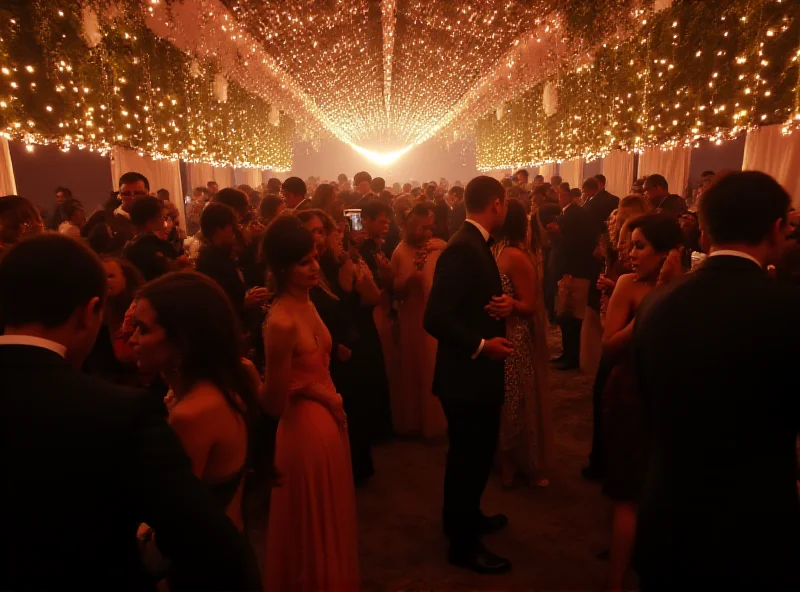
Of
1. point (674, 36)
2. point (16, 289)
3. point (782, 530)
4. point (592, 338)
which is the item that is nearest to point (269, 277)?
point (16, 289)

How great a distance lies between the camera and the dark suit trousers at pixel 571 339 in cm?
712

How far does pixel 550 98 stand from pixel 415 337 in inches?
436

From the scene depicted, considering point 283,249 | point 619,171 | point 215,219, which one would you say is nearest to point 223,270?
point 215,219

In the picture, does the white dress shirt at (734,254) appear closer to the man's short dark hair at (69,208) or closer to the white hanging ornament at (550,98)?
the man's short dark hair at (69,208)

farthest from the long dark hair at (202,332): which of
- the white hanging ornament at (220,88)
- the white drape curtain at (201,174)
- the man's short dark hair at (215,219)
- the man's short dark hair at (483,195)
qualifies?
the white drape curtain at (201,174)

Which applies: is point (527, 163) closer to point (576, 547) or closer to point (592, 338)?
point (592, 338)

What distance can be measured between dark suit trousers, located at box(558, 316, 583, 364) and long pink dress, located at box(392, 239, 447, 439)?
2.57 meters

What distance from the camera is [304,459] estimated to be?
256 cm

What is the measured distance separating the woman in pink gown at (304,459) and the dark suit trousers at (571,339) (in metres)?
5.04

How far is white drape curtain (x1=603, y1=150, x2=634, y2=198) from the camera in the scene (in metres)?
11.8

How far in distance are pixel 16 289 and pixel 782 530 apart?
207 cm

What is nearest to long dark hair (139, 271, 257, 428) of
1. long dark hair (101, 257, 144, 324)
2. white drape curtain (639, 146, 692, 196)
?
long dark hair (101, 257, 144, 324)

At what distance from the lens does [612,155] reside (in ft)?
40.7

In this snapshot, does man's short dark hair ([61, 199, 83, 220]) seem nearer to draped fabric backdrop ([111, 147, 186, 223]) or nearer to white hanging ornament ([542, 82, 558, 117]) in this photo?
draped fabric backdrop ([111, 147, 186, 223])
